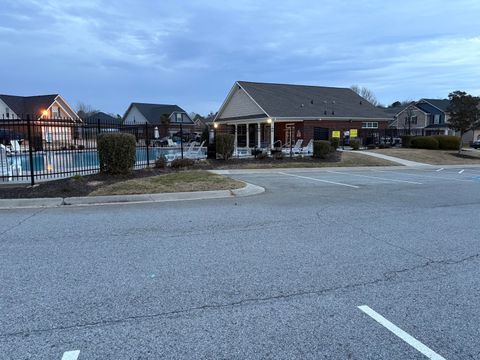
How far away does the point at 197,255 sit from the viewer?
5258 millimetres

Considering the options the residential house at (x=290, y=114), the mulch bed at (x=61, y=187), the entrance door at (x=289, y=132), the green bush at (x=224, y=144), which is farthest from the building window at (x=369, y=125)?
the mulch bed at (x=61, y=187)

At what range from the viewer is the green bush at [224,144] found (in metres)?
18.4

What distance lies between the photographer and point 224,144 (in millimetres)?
18469

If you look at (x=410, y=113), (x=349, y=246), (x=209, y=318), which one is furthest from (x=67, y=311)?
(x=410, y=113)

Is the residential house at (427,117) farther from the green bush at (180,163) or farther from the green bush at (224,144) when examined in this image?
the green bush at (180,163)

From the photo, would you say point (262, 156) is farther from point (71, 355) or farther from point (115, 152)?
point (71, 355)

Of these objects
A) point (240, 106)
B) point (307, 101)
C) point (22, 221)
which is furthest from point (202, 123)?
point (22, 221)

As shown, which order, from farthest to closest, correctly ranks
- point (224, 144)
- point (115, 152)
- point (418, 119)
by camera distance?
point (418, 119) → point (224, 144) → point (115, 152)

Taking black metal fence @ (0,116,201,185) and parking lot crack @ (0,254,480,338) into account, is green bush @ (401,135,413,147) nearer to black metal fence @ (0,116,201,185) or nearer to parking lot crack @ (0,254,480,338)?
black metal fence @ (0,116,201,185)

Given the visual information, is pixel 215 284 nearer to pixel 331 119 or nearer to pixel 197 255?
pixel 197 255

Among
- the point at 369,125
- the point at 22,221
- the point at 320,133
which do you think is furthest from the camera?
the point at 369,125

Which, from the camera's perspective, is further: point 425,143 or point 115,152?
point 425,143

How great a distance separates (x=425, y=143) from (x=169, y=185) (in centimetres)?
2804

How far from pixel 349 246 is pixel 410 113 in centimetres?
6098
